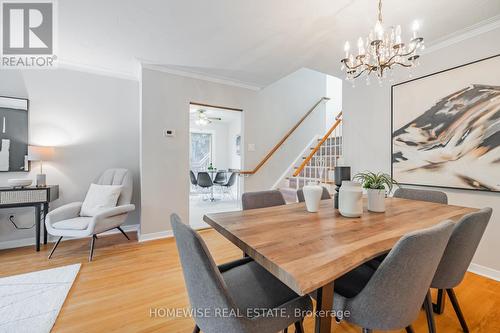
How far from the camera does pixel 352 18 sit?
1.98m

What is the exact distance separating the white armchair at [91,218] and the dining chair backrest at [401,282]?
263 centimetres

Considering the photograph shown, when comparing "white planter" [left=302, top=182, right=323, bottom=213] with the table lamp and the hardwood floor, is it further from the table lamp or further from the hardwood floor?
the table lamp

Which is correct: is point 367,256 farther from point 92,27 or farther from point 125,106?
point 125,106

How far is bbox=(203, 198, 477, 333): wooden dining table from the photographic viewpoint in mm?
741

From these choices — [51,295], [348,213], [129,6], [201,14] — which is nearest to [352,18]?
[201,14]

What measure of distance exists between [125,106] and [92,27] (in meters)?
1.33

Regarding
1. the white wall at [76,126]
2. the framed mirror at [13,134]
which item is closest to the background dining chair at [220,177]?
the white wall at [76,126]

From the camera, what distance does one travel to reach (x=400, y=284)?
2.76 feet

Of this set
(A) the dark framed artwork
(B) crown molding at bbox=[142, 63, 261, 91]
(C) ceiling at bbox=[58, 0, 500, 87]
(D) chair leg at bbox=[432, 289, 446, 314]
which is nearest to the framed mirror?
(C) ceiling at bbox=[58, 0, 500, 87]

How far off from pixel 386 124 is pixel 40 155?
14.6 ft

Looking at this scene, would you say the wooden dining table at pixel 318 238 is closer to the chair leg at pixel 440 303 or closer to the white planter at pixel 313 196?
the white planter at pixel 313 196

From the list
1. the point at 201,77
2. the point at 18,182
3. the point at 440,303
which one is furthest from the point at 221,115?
the point at 440,303

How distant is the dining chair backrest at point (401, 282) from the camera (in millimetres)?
811

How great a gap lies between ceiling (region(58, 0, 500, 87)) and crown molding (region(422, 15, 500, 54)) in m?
0.05
